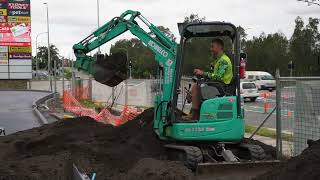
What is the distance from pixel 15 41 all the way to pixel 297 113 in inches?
1882

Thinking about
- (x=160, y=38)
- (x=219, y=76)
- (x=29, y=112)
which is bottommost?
(x=29, y=112)

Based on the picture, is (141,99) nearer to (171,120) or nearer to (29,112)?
(29,112)

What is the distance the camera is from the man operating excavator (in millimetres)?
9195

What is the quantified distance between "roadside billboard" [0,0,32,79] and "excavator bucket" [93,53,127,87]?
44.8m

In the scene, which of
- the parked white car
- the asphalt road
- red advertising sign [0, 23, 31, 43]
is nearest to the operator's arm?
the asphalt road

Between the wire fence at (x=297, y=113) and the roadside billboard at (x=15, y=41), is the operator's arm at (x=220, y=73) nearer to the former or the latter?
the wire fence at (x=297, y=113)

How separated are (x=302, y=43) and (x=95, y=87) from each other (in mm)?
39798

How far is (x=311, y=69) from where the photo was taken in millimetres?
58438

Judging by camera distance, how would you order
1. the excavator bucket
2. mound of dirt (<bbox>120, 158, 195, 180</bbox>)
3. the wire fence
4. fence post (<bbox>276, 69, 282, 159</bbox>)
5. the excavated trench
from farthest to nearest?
the excavator bucket → fence post (<bbox>276, 69, 282, 159</bbox>) → the wire fence → the excavated trench → mound of dirt (<bbox>120, 158, 195, 180</bbox>)

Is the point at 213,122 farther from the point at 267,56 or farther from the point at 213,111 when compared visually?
the point at 267,56

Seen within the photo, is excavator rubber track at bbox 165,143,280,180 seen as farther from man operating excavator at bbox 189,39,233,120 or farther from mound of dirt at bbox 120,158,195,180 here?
man operating excavator at bbox 189,39,233,120

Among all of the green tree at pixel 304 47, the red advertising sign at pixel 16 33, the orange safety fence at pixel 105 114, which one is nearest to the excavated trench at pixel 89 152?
the orange safety fence at pixel 105 114

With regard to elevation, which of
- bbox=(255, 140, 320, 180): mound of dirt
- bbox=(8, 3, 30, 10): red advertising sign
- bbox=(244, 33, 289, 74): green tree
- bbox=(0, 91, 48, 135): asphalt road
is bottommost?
bbox=(0, 91, 48, 135): asphalt road

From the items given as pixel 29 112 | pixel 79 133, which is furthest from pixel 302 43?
pixel 79 133
